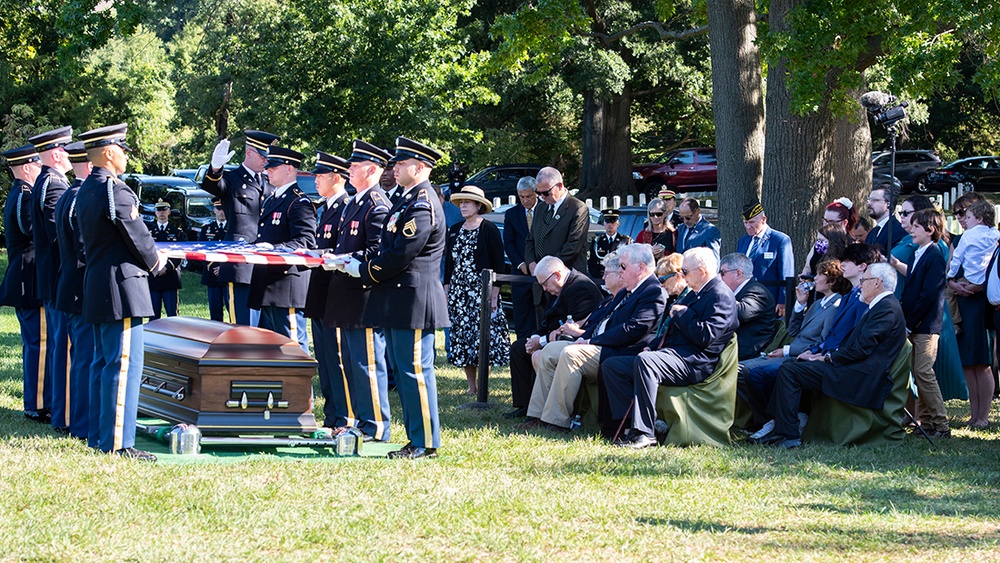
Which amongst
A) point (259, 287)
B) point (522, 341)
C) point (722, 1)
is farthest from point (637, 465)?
point (722, 1)

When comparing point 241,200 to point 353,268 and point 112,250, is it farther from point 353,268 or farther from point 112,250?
point 353,268

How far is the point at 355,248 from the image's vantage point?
771 centimetres

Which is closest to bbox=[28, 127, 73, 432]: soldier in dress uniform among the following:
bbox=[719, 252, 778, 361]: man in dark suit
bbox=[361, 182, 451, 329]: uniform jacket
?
bbox=[361, 182, 451, 329]: uniform jacket

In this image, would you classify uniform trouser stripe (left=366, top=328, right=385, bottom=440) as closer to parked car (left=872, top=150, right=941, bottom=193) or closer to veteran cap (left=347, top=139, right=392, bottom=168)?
veteran cap (left=347, top=139, right=392, bottom=168)

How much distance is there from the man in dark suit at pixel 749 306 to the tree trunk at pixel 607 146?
21.3 meters

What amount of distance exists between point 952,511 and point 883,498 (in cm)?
39

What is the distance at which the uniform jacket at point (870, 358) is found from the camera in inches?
316

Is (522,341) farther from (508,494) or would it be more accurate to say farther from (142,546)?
(142,546)

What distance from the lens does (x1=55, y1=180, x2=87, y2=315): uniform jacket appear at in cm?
745

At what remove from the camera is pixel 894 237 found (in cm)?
998

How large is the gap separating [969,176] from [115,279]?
28.2m

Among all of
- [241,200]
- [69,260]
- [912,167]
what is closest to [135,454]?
[69,260]

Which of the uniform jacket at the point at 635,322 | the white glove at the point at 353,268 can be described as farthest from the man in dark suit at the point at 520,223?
the white glove at the point at 353,268

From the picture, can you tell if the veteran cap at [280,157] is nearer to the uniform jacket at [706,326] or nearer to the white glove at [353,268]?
the white glove at [353,268]
